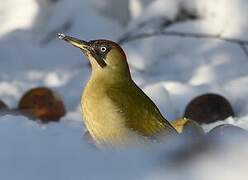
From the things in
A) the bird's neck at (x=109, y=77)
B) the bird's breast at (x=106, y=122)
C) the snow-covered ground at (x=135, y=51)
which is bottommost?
the bird's breast at (x=106, y=122)

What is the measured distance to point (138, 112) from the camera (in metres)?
2.74

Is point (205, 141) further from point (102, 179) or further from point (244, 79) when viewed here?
point (244, 79)

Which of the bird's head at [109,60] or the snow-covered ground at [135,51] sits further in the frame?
the snow-covered ground at [135,51]

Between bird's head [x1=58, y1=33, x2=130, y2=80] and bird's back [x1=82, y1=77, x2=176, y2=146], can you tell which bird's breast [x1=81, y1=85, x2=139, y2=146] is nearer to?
bird's back [x1=82, y1=77, x2=176, y2=146]

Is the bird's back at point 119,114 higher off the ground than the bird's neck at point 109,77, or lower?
lower

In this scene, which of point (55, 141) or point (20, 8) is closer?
point (55, 141)

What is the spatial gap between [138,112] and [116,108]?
9 centimetres

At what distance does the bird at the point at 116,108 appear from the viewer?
8.76 feet

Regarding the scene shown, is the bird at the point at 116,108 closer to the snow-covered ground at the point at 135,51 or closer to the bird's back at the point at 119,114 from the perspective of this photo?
the bird's back at the point at 119,114

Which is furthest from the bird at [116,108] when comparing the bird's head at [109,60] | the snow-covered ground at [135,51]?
the snow-covered ground at [135,51]

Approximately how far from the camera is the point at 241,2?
6.30 m

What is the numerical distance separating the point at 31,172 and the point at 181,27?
4708 mm

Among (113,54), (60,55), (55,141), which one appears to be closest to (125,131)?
(113,54)

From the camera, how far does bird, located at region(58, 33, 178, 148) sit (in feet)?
8.76
